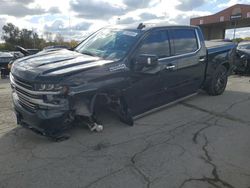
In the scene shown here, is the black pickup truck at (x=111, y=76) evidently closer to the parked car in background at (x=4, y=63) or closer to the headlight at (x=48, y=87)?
the headlight at (x=48, y=87)

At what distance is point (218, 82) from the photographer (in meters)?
7.45

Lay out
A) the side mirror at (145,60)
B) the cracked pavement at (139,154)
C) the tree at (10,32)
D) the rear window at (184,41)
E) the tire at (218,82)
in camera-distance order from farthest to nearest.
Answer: the tree at (10,32) < the tire at (218,82) < the rear window at (184,41) < the side mirror at (145,60) < the cracked pavement at (139,154)

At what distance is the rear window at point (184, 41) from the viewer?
5916 mm

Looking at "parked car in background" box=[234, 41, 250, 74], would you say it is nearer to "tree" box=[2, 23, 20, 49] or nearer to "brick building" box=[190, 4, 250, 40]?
"brick building" box=[190, 4, 250, 40]

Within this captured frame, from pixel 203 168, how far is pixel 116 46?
265cm

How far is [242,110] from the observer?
6180 mm

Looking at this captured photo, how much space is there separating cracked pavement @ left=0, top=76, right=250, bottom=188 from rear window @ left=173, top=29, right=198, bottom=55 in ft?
4.51

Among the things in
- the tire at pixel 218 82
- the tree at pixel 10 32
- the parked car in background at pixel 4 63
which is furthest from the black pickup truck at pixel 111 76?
the tree at pixel 10 32

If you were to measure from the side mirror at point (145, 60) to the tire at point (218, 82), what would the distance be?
2918 millimetres

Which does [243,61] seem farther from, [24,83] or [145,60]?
[24,83]

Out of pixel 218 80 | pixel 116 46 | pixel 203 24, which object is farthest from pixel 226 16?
pixel 116 46

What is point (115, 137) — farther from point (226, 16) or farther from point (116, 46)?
point (226, 16)

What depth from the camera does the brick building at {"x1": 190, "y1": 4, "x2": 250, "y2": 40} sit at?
3700 centimetres

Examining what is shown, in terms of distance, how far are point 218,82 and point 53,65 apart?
4.71 m
